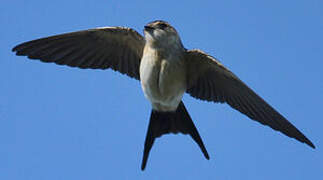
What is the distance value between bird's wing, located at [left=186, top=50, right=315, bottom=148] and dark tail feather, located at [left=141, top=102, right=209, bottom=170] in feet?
1.27

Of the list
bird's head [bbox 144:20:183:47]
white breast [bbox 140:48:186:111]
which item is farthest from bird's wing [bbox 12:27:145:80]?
white breast [bbox 140:48:186:111]

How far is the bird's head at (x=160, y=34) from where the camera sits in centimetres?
770

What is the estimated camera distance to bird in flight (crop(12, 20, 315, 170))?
7703 mm

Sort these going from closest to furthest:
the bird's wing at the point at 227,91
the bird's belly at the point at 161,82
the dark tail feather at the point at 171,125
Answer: the bird's belly at the point at 161,82, the bird's wing at the point at 227,91, the dark tail feather at the point at 171,125

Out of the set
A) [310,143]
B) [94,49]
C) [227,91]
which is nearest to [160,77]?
[227,91]

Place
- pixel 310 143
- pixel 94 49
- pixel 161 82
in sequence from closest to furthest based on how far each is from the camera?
pixel 161 82, pixel 310 143, pixel 94 49

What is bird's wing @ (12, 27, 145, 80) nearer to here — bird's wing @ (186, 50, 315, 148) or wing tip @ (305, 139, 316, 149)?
bird's wing @ (186, 50, 315, 148)

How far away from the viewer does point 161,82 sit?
765cm

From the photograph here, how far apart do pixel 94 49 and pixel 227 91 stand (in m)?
1.77

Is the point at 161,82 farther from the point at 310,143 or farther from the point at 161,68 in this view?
the point at 310,143

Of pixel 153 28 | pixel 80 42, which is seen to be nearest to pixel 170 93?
pixel 153 28

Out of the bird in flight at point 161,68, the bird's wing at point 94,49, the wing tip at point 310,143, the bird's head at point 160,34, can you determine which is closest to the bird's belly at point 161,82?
the bird in flight at point 161,68

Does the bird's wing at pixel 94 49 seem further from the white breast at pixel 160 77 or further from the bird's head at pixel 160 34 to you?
the white breast at pixel 160 77

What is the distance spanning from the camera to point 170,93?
7773 mm
